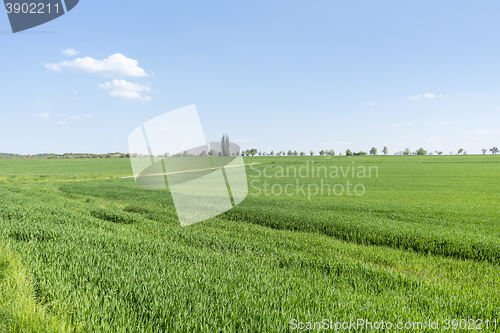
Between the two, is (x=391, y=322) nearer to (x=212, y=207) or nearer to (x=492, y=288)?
(x=492, y=288)

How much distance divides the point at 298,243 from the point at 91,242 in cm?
741

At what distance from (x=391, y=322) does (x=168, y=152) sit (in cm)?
601

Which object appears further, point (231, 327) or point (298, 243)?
point (298, 243)

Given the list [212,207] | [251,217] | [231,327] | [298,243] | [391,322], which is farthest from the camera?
[212,207]

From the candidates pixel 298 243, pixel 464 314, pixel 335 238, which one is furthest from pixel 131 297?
pixel 335 238

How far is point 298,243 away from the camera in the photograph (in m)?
10.4

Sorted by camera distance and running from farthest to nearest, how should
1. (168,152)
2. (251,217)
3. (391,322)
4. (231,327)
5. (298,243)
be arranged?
(251,217) → (298,243) → (168,152) → (391,322) → (231,327)

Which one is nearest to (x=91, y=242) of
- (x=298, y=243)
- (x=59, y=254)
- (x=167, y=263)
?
(x=59, y=254)

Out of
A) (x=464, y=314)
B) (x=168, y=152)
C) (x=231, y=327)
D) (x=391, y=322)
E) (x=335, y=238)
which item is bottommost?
(x=335, y=238)

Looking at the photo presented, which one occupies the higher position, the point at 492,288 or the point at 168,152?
the point at 168,152

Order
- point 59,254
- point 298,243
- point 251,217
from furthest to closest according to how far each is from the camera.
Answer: point 251,217 < point 298,243 < point 59,254

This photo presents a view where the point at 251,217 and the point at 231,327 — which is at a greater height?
the point at 231,327

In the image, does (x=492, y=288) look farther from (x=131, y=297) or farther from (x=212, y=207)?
(x=212, y=207)

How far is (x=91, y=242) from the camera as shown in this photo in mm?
7379
